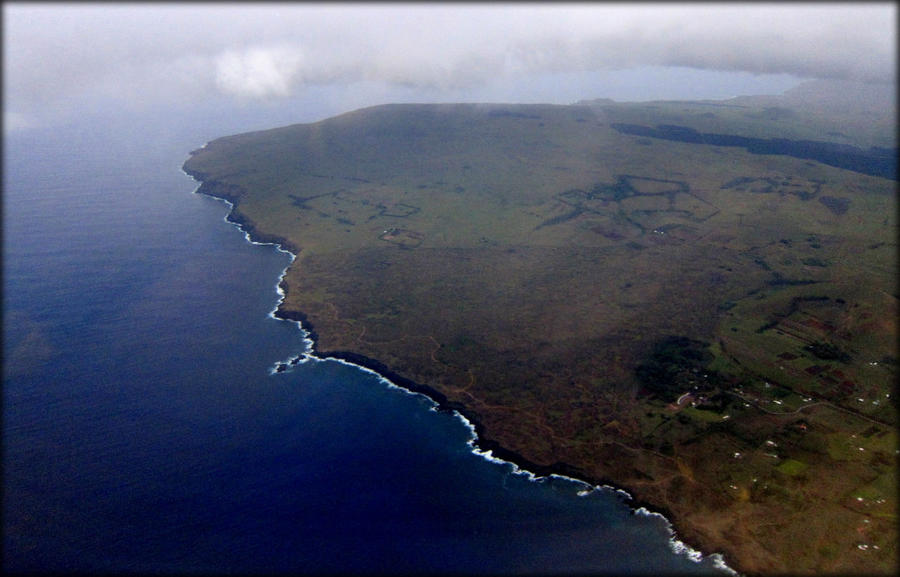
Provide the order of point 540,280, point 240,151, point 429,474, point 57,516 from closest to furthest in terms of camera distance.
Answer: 1. point 57,516
2. point 429,474
3. point 540,280
4. point 240,151

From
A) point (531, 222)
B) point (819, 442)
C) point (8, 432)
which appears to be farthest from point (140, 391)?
point (531, 222)

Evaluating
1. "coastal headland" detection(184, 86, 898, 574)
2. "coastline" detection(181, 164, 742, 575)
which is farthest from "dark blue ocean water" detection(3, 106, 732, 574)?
"coastal headland" detection(184, 86, 898, 574)

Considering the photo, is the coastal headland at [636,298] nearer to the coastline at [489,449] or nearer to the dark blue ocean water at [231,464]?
the coastline at [489,449]

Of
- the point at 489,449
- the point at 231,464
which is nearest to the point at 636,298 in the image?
the point at 489,449

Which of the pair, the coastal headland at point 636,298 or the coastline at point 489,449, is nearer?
the coastline at point 489,449

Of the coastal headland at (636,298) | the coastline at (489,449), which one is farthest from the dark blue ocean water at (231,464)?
the coastal headland at (636,298)

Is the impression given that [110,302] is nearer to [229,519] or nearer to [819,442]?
[229,519]

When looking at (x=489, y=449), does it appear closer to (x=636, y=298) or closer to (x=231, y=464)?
(x=231, y=464)
